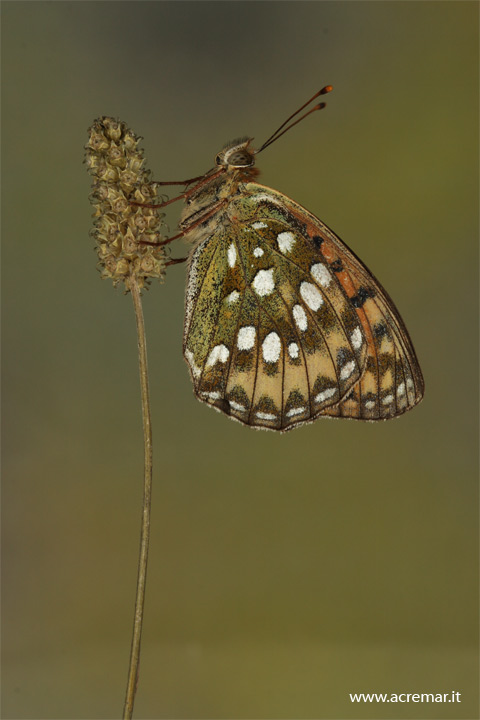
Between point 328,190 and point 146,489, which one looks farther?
point 328,190

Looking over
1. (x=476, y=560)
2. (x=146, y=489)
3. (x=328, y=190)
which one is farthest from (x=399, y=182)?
(x=146, y=489)

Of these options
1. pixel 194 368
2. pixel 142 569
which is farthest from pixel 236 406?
pixel 142 569

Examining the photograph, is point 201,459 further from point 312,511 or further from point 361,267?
point 361,267

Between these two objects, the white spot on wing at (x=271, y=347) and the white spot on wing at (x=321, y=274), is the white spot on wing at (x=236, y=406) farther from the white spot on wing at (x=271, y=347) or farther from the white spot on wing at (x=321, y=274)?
the white spot on wing at (x=321, y=274)

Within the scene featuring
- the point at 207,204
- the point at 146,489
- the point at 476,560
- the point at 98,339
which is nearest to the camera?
the point at 146,489

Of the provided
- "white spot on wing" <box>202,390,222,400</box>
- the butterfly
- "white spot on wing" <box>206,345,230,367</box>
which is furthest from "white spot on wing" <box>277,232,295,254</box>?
"white spot on wing" <box>202,390,222,400</box>

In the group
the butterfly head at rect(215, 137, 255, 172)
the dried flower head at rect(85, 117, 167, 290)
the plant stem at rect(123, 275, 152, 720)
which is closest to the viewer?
the plant stem at rect(123, 275, 152, 720)

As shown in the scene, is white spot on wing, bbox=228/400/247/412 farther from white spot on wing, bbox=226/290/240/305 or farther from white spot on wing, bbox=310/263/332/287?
white spot on wing, bbox=310/263/332/287
